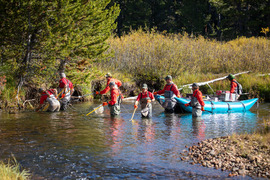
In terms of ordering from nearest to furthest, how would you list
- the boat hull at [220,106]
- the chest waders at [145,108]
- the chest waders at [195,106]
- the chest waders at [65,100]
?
the chest waders at [145,108] < the chest waders at [195,106] < the boat hull at [220,106] < the chest waders at [65,100]

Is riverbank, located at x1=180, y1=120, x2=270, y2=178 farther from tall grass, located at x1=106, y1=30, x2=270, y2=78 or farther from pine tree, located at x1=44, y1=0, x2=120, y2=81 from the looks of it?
tall grass, located at x1=106, y1=30, x2=270, y2=78

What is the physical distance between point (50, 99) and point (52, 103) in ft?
0.73

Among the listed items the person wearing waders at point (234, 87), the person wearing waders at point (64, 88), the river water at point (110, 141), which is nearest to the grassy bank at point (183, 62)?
the person wearing waders at point (234, 87)

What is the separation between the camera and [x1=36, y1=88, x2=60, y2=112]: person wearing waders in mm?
16078

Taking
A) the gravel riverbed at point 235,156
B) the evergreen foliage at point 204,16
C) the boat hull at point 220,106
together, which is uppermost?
the evergreen foliage at point 204,16

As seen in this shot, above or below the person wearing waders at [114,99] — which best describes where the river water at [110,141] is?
below

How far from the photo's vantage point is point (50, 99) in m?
16.2

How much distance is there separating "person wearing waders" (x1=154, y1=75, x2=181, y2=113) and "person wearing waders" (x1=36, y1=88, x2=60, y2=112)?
4786mm

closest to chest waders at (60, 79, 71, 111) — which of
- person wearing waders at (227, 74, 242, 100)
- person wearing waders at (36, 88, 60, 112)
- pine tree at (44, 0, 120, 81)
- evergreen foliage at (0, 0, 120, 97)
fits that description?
person wearing waders at (36, 88, 60, 112)

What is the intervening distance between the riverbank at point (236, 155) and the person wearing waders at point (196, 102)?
4.94m

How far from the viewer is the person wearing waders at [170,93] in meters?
16.2

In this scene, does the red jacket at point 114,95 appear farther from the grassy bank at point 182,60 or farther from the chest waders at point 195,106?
the grassy bank at point 182,60

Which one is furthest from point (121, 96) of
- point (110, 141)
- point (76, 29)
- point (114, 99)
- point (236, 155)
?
point (236, 155)

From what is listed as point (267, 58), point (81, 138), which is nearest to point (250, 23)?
point (267, 58)
